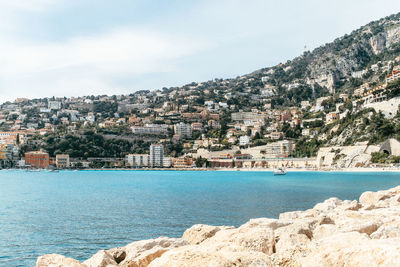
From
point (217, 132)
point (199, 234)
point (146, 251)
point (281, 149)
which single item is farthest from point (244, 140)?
point (146, 251)

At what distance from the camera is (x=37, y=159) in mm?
111125

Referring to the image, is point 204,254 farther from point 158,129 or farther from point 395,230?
point 158,129

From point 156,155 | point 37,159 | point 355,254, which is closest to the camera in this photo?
point 355,254

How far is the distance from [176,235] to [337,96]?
10866 centimetres

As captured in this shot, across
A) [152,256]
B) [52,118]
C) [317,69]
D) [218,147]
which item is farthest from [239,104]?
[152,256]

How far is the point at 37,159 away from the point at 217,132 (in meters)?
55.1

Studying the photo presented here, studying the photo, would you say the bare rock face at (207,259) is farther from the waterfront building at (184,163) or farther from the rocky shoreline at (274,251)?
the waterfront building at (184,163)

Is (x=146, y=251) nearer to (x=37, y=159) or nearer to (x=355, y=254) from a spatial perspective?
(x=355, y=254)

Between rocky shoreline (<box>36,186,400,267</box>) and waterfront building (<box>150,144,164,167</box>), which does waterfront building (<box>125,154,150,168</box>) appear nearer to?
waterfront building (<box>150,144,164,167</box>)

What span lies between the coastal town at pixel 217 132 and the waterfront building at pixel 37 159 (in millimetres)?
258

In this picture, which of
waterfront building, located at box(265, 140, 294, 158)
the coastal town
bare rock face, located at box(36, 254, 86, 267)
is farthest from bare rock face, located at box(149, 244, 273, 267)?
waterfront building, located at box(265, 140, 294, 158)

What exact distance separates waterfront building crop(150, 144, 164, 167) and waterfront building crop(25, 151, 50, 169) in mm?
28639

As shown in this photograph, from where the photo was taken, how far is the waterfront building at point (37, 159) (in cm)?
11088

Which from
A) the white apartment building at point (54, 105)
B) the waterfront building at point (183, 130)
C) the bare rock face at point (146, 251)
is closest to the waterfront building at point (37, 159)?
the waterfront building at point (183, 130)
